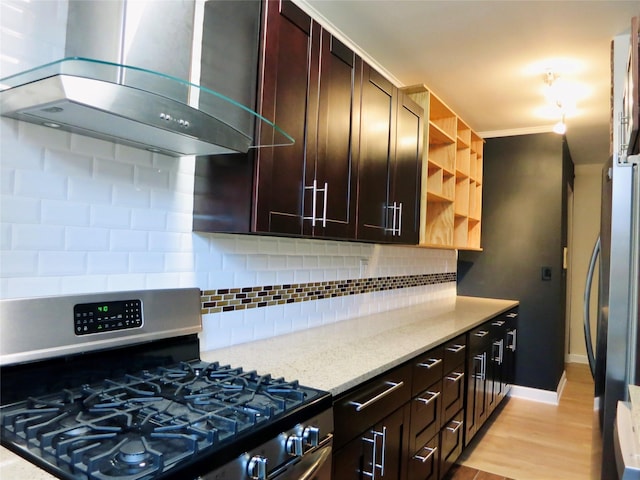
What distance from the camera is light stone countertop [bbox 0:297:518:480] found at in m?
1.36

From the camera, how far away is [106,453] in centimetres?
83

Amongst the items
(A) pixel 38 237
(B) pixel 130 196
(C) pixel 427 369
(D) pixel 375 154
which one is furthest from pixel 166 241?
(C) pixel 427 369

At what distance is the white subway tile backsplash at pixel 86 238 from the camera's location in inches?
48.4

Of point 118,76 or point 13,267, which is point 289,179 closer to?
point 118,76

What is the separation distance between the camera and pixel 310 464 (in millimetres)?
1153

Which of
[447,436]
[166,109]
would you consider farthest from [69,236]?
[447,436]

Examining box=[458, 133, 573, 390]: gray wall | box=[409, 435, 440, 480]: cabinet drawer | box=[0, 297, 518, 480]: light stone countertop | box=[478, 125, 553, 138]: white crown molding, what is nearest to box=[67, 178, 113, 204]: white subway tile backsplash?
box=[0, 297, 518, 480]: light stone countertop

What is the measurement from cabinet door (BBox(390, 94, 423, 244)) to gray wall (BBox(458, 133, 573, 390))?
1928mm

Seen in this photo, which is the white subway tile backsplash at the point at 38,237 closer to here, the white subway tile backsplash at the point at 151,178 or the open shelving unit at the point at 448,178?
the white subway tile backsplash at the point at 151,178

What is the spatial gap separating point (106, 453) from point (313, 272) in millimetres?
1535

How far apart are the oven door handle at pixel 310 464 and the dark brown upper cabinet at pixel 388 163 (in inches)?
41.6

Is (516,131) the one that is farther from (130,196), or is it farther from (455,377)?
(130,196)

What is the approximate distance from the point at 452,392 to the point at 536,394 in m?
2.10

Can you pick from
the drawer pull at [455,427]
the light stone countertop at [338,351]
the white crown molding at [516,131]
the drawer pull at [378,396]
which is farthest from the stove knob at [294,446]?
the white crown molding at [516,131]
